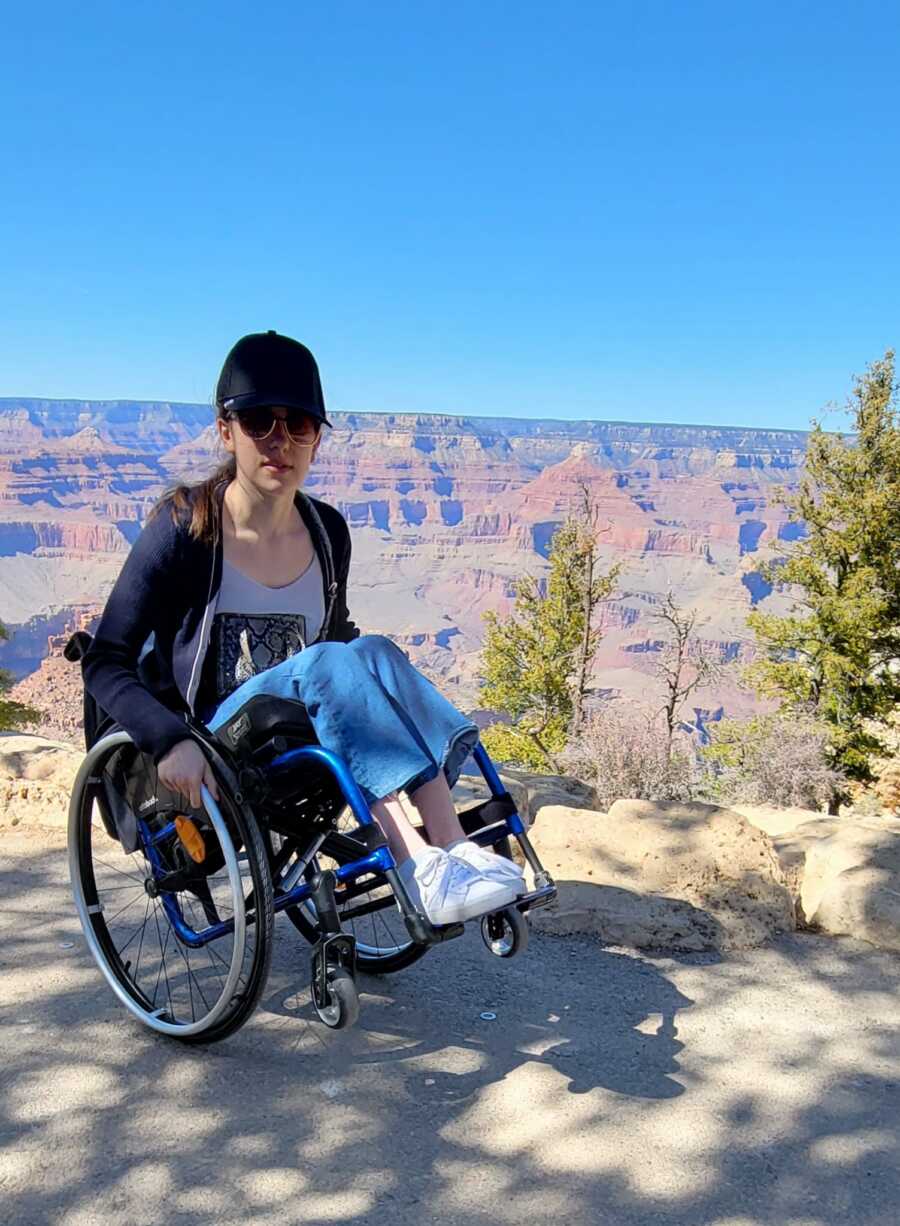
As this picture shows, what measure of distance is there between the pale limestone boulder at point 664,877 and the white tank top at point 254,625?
1449 mm

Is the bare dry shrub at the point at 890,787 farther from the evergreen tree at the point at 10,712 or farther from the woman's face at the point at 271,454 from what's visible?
the evergreen tree at the point at 10,712

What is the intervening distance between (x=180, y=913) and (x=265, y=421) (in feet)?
4.54

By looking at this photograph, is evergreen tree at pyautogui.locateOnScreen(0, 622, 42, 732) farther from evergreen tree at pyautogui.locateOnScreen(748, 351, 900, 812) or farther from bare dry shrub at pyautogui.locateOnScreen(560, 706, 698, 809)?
evergreen tree at pyautogui.locateOnScreen(748, 351, 900, 812)

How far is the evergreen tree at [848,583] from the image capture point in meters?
20.3

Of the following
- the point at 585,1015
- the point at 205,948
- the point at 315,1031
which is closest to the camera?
the point at 315,1031

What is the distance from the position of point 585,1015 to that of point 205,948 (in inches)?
48.6

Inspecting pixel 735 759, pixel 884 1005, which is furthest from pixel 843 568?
pixel 884 1005

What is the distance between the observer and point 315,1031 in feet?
8.96

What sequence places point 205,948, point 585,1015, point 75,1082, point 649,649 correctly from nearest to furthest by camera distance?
point 75,1082, point 585,1015, point 205,948, point 649,649

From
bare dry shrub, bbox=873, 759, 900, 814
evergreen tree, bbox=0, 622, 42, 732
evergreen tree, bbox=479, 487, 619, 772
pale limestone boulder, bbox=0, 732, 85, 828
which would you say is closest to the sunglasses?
pale limestone boulder, bbox=0, 732, 85, 828

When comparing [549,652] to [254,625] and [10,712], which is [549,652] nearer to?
[10,712]

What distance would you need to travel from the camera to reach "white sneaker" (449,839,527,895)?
2.27 m

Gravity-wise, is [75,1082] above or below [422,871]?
below

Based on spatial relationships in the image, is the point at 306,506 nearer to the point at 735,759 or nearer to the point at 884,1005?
the point at 884,1005
